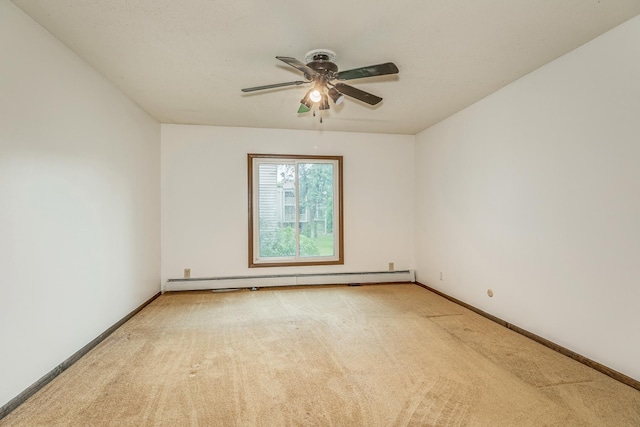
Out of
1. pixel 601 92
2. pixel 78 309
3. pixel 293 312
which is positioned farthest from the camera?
pixel 293 312

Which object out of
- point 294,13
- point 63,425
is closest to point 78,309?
point 63,425

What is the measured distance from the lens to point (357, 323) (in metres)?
3.41

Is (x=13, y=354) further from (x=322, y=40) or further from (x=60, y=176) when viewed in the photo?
(x=322, y=40)

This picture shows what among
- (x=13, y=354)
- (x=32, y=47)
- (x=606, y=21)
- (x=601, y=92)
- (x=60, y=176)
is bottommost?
(x=13, y=354)

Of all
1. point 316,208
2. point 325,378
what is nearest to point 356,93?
point 325,378

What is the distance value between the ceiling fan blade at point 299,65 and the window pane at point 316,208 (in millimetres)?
2680

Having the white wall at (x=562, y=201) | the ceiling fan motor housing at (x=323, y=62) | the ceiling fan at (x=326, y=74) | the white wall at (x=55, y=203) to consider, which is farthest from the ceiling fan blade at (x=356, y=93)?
the white wall at (x=55, y=203)

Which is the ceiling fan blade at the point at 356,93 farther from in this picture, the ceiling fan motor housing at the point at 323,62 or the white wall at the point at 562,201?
the white wall at the point at 562,201

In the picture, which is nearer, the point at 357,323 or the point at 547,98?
the point at 547,98

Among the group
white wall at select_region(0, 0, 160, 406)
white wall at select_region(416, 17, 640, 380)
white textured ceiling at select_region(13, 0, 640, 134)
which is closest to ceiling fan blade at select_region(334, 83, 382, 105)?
white textured ceiling at select_region(13, 0, 640, 134)

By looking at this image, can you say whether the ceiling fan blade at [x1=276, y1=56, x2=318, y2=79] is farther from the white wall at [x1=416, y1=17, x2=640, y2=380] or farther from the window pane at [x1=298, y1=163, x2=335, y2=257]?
the window pane at [x1=298, y1=163, x2=335, y2=257]

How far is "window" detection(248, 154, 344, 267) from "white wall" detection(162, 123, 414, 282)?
0.41ft

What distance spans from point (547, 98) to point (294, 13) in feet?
7.59

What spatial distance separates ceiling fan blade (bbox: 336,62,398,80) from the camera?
2.26m
